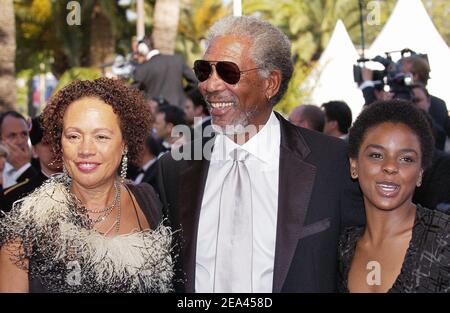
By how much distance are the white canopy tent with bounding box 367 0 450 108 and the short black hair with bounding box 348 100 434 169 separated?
198 inches

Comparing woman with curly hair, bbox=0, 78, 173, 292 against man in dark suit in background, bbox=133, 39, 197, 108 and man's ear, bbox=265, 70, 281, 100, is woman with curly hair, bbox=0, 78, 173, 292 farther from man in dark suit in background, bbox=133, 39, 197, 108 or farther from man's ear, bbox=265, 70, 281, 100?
man in dark suit in background, bbox=133, 39, 197, 108

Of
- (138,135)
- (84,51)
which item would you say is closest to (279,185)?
(138,135)

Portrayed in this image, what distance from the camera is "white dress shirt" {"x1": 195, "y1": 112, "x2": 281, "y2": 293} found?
395cm

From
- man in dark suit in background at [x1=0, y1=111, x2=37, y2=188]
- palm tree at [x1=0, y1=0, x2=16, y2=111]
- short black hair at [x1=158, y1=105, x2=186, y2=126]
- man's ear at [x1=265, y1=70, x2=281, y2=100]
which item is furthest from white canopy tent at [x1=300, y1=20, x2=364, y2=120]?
man's ear at [x1=265, y1=70, x2=281, y2=100]

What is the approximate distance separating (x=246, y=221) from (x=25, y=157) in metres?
4.94

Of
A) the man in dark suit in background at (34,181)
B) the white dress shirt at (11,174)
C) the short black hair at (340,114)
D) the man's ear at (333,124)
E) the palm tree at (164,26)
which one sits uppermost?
the palm tree at (164,26)

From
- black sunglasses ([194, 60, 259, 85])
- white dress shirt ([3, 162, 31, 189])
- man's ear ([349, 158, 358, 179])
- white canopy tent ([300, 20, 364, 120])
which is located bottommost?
man's ear ([349, 158, 358, 179])

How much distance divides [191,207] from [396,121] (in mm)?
1108

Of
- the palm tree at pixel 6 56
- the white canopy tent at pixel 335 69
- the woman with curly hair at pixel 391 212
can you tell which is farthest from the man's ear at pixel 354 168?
the palm tree at pixel 6 56

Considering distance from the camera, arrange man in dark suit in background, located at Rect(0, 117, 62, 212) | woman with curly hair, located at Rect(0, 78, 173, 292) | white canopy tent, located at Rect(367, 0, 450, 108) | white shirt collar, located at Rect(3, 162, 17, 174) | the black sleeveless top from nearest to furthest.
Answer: the black sleeveless top
woman with curly hair, located at Rect(0, 78, 173, 292)
man in dark suit in background, located at Rect(0, 117, 62, 212)
white shirt collar, located at Rect(3, 162, 17, 174)
white canopy tent, located at Rect(367, 0, 450, 108)

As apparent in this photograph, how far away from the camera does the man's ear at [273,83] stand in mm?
4383

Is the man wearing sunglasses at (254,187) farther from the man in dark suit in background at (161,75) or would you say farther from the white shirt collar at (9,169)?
the man in dark suit in background at (161,75)

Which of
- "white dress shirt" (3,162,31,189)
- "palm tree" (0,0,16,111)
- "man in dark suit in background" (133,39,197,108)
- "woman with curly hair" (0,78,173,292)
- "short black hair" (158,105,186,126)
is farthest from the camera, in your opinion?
"palm tree" (0,0,16,111)

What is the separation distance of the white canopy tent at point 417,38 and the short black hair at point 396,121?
503cm
